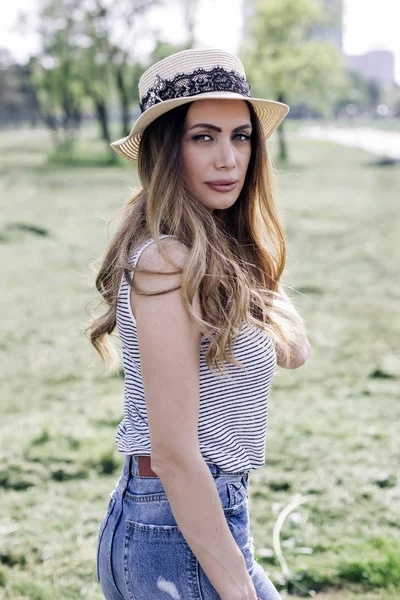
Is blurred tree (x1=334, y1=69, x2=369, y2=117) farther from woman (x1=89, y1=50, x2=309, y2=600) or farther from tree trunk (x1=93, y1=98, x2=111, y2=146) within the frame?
woman (x1=89, y1=50, x2=309, y2=600)

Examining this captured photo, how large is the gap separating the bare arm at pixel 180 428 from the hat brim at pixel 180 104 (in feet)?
1.35

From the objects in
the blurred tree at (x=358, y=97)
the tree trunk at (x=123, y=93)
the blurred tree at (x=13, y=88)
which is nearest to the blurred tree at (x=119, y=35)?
the tree trunk at (x=123, y=93)

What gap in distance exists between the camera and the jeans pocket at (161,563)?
4.97 feet

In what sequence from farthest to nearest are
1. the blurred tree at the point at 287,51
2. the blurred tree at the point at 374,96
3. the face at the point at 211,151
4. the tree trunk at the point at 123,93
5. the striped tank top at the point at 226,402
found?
the blurred tree at the point at 374,96 → the tree trunk at the point at 123,93 → the blurred tree at the point at 287,51 → the face at the point at 211,151 → the striped tank top at the point at 226,402

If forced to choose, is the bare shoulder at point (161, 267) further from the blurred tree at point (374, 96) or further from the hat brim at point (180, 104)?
the blurred tree at point (374, 96)

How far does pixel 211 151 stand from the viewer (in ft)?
5.59

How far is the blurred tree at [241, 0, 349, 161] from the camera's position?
33.4 m

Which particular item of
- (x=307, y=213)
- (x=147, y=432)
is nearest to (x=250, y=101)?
(x=147, y=432)

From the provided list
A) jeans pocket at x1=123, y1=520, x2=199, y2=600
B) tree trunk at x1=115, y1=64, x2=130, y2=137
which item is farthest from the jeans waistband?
tree trunk at x1=115, y1=64, x2=130, y2=137

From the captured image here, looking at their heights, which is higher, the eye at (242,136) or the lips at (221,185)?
the eye at (242,136)

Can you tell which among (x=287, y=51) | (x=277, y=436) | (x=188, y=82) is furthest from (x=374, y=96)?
(x=188, y=82)

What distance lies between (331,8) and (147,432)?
126ft

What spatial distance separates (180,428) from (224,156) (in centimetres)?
65

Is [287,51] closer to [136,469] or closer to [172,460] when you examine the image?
[136,469]
